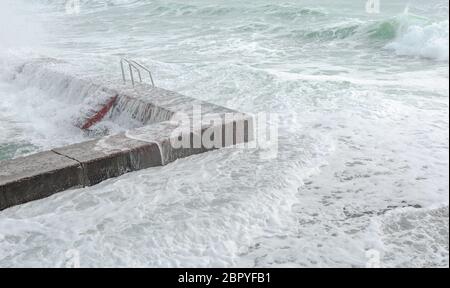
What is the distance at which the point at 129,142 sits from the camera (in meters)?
5.21

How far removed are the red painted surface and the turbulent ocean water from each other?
16cm

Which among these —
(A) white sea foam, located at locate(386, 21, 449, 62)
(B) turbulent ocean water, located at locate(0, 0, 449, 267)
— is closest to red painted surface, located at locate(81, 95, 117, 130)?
(B) turbulent ocean water, located at locate(0, 0, 449, 267)

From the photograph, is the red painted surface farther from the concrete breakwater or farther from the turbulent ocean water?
the turbulent ocean water

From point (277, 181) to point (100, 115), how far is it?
3272mm

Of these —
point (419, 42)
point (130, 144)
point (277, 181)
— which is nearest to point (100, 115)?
point (130, 144)

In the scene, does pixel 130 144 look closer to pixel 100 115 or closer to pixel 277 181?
pixel 277 181

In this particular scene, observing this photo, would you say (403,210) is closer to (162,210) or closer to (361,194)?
(361,194)

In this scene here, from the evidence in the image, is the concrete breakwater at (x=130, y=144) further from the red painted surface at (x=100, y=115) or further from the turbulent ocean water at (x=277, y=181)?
the turbulent ocean water at (x=277, y=181)

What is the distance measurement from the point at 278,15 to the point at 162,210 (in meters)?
16.7

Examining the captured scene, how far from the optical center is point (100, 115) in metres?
Result: 7.10

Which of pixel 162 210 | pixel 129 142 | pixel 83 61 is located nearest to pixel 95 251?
pixel 162 210

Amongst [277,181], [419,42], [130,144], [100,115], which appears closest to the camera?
[277,181]
